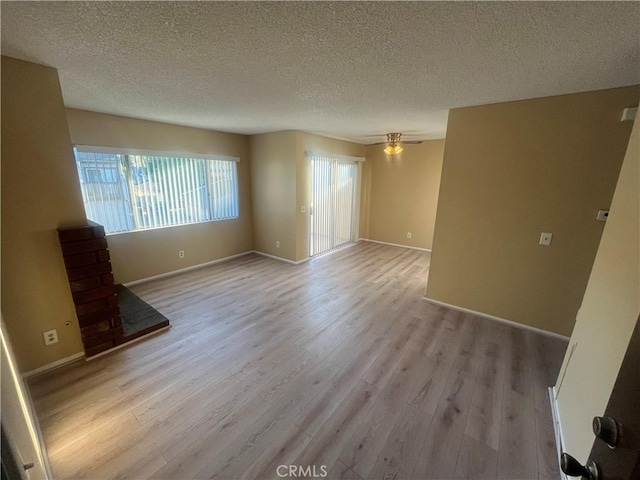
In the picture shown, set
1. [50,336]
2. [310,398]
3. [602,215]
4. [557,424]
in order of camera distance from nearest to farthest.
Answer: [557,424] < [310,398] < [50,336] < [602,215]

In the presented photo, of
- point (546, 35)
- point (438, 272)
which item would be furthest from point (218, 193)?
point (546, 35)

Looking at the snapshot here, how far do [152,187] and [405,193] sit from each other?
4.82 m

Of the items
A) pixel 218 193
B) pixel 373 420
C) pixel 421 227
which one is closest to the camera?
pixel 373 420

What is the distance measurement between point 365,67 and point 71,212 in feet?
8.23

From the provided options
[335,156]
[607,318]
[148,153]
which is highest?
[335,156]

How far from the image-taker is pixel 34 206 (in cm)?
187

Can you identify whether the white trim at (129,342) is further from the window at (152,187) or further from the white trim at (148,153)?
the white trim at (148,153)

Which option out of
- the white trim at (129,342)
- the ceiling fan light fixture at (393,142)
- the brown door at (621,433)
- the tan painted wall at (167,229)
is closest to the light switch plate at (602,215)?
the brown door at (621,433)

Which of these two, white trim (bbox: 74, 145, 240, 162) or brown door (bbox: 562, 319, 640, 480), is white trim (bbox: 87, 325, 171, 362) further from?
brown door (bbox: 562, 319, 640, 480)

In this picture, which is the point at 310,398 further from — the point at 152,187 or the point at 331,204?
the point at 331,204

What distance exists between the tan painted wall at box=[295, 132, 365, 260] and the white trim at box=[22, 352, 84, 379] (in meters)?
3.07

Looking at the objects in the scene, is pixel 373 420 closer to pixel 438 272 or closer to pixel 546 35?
pixel 438 272

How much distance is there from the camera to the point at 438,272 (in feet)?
10.5

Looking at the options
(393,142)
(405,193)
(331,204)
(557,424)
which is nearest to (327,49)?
(557,424)
